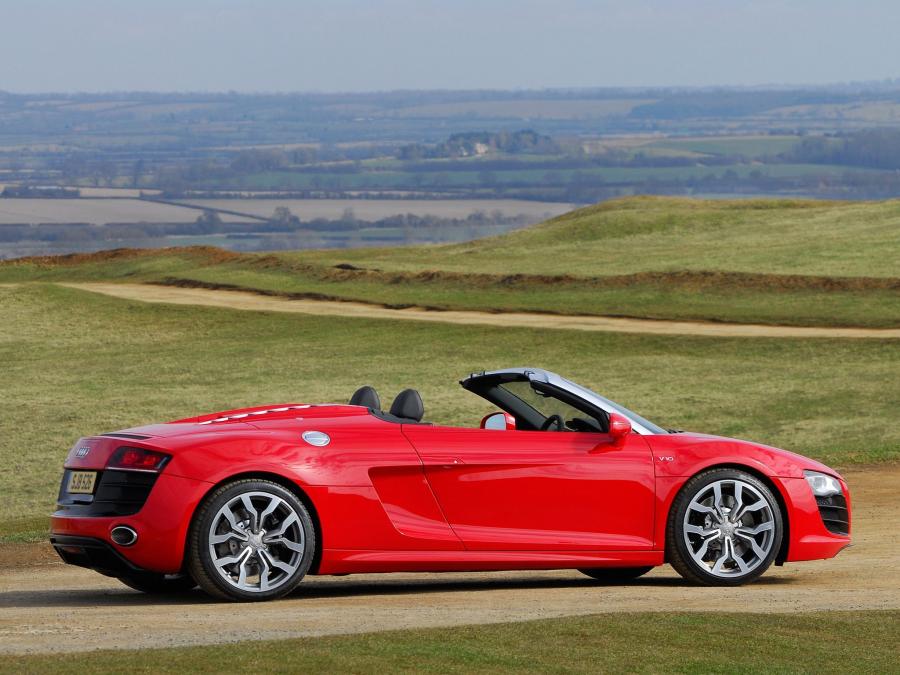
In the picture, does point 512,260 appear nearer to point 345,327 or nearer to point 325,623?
point 345,327

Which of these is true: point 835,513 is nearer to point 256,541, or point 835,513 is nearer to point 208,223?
point 256,541

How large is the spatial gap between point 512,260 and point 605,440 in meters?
44.7

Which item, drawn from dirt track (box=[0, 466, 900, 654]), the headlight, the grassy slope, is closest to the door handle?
dirt track (box=[0, 466, 900, 654])

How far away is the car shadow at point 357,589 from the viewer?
9.48 metres

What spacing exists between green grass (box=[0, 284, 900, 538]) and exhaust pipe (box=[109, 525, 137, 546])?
29.2 ft

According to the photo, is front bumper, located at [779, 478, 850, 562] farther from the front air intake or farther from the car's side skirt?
the car's side skirt

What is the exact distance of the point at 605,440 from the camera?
9.85 m

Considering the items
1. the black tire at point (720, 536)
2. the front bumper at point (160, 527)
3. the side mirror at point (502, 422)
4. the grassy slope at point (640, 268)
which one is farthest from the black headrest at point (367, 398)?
the grassy slope at point (640, 268)

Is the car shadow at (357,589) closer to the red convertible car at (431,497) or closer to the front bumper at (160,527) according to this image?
the red convertible car at (431,497)

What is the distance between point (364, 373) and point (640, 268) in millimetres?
17627

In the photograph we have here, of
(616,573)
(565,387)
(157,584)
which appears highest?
(565,387)

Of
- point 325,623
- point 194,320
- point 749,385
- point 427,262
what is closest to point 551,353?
point 749,385

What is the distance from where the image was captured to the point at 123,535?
898cm

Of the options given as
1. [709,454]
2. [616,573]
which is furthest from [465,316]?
[709,454]
